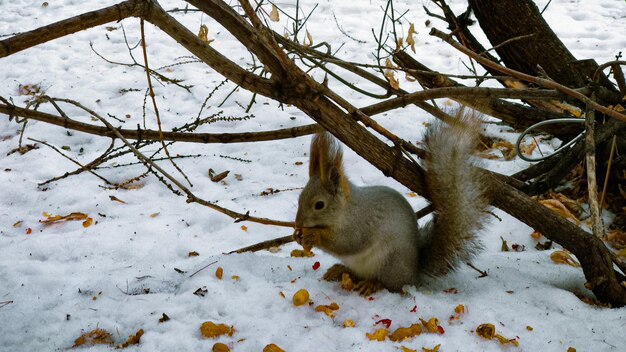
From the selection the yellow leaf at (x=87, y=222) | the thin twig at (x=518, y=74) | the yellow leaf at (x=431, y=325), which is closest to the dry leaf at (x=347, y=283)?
the yellow leaf at (x=431, y=325)

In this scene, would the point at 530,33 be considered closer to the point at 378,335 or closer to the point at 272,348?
the point at 378,335

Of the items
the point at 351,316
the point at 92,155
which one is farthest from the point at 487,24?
the point at 92,155

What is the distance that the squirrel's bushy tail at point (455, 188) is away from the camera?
84.3 inches

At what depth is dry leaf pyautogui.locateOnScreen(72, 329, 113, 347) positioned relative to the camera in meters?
1.85

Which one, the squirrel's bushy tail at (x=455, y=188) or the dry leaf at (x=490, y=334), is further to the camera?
the squirrel's bushy tail at (x=455, y=188)

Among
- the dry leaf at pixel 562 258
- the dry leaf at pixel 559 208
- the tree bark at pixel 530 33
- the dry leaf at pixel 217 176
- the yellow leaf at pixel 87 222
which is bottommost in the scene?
the yellow leaf at pixel 87 222

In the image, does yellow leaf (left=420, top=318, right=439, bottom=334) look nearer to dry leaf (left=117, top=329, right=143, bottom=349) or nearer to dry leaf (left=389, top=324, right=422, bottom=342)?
dry leaf (left=389, top=324, right=422, bottom=342)

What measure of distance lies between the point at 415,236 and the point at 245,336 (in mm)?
818

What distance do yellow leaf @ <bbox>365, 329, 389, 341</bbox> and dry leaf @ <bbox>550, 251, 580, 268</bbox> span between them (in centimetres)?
104

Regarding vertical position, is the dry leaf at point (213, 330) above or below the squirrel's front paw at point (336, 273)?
below

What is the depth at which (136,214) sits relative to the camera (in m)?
2.97

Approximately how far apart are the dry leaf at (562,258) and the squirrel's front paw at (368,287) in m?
0.86

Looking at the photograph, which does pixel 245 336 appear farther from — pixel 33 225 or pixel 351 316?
pixel 33 225

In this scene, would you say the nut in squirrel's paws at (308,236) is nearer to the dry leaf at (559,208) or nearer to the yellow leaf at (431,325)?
the yellow leaf at (431,325)
